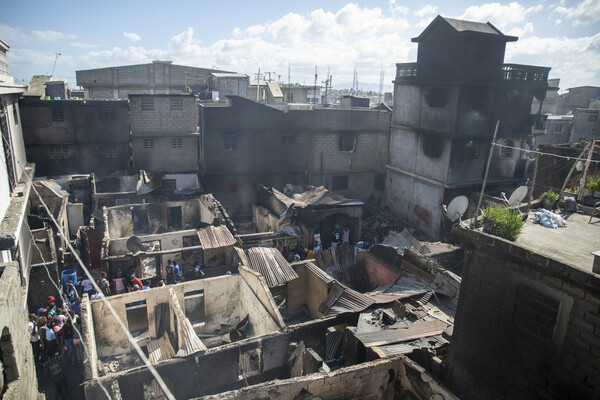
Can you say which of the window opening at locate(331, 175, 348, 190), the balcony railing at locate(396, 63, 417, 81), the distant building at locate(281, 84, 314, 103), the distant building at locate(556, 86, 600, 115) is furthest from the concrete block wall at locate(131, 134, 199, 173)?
the distant building at locate(556, 86, 600, 115)

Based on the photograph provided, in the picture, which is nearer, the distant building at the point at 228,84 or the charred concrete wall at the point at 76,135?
the charred concrete wall at the point at 76,135

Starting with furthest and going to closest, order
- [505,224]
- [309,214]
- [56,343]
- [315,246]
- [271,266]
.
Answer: [309,214], [315,246], [271,266], [56,343], [505,224]

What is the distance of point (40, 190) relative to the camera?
67.8 ft

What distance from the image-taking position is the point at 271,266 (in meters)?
15.3

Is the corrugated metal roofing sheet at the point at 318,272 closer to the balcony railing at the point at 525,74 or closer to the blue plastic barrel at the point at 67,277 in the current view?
the blue plastic barrel at the point at 67,277

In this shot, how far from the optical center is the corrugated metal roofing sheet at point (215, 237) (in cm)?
1698

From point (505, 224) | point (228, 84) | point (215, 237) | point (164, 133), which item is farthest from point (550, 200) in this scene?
point (228, 84)

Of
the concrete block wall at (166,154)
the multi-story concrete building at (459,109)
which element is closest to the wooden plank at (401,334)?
the multi-story concrete building at (459,109)

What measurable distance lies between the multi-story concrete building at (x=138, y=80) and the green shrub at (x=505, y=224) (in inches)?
1394

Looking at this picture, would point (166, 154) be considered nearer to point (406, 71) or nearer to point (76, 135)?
point (76, 135)

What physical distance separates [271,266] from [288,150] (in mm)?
13589

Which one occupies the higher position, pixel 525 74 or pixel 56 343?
pixel 525 74

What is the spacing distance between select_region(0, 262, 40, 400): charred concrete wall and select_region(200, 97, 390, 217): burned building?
18526mm

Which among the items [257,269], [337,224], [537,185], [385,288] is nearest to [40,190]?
[257,269]
